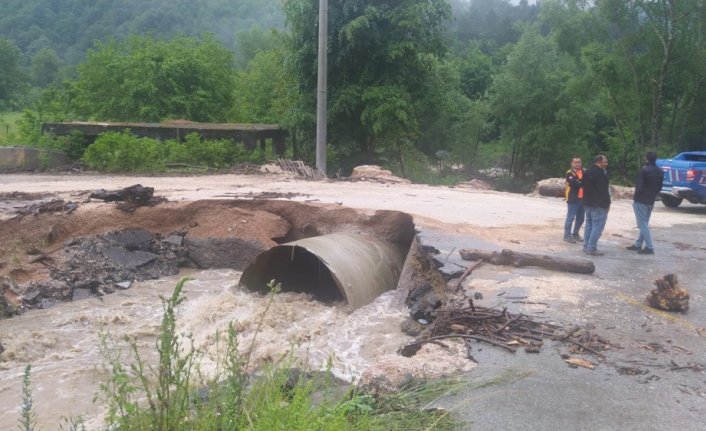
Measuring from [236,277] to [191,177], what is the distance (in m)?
7.20

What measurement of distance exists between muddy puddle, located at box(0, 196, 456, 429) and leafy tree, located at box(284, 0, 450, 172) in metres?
10.4

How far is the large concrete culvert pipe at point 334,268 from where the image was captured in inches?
368

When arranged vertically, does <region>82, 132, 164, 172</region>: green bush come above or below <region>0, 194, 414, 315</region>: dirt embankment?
above

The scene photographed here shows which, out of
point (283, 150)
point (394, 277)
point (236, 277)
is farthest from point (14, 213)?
point (283, 150)

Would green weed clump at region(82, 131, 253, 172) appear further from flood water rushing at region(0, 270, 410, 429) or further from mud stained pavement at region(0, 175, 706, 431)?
flood water rushing at region(0, 270, 410, 429)

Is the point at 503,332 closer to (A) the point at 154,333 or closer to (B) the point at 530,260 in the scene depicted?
(B) the point at 530,260

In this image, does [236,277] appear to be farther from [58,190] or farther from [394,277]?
[58,190]

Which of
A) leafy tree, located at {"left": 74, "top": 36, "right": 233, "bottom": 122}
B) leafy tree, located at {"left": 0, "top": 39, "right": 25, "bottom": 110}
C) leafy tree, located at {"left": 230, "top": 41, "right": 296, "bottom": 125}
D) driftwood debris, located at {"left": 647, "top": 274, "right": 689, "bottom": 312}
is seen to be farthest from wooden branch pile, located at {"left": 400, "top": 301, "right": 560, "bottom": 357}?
leafy tree, located at {"left": 0, "top": 39, "right": 25, "bottom": 110}

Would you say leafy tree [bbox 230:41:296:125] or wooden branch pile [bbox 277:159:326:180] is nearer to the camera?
wooden branch pile [bbox 277:159:326:180]

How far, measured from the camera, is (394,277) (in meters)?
10.6

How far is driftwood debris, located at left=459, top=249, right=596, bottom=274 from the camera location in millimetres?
8973

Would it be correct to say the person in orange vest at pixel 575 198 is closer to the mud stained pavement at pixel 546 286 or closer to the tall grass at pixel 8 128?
the mud stained pavement at pixel 546 286

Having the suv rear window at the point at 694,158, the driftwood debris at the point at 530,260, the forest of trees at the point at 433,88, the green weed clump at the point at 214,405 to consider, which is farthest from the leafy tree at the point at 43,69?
the green weed clump at the point at 214,405

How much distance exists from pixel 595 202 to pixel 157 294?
6.78m
